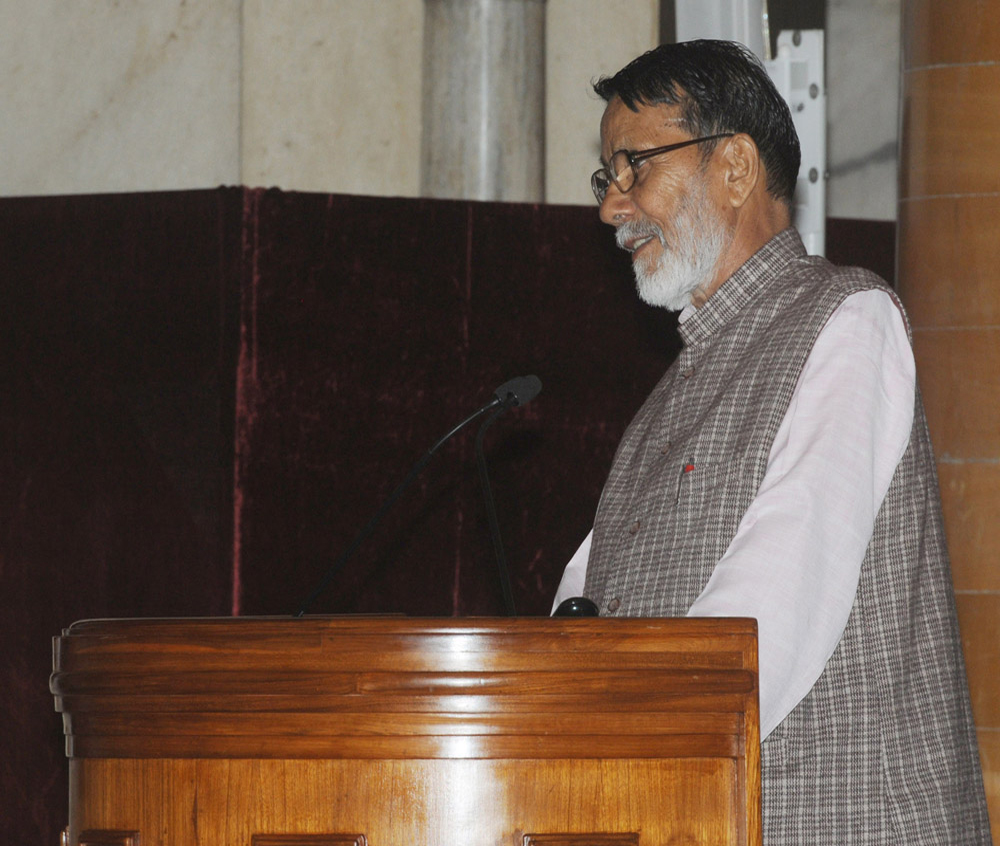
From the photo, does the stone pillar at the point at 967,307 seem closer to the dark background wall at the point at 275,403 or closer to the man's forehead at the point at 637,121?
the dark background wall at the point at 275,403

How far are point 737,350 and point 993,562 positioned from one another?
194cm

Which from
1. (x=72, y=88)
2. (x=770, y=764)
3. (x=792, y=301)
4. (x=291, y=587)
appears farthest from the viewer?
(x=72, y=88)

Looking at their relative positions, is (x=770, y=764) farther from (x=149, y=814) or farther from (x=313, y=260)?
(x=313, y=260)

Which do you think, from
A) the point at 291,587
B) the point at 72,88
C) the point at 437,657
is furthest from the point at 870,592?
the point at 72,88

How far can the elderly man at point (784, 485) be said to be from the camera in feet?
5.46

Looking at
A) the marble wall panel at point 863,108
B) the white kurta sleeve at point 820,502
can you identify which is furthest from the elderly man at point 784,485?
the marble wall panel at point 863,108

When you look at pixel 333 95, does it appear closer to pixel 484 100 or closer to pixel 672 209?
pixel 484 100

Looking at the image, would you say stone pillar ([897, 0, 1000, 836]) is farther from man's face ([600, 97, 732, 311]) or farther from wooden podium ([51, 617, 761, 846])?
wooden podium ([51, 617, 761, 846])

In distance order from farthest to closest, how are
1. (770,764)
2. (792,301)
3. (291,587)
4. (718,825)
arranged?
(291,587)
(792,301)
(770,764)
(718,825)

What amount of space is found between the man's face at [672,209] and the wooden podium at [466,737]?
3.43ft

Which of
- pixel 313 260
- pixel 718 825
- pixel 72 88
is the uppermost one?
pixel 72 88

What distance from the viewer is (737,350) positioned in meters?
2.14

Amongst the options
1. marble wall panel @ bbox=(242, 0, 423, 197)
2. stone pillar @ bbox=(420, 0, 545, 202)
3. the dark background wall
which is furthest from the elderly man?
marble wall panel @ bbox=(242, 0, 423, 197)

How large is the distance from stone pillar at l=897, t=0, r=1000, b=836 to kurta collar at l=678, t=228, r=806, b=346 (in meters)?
1.72
